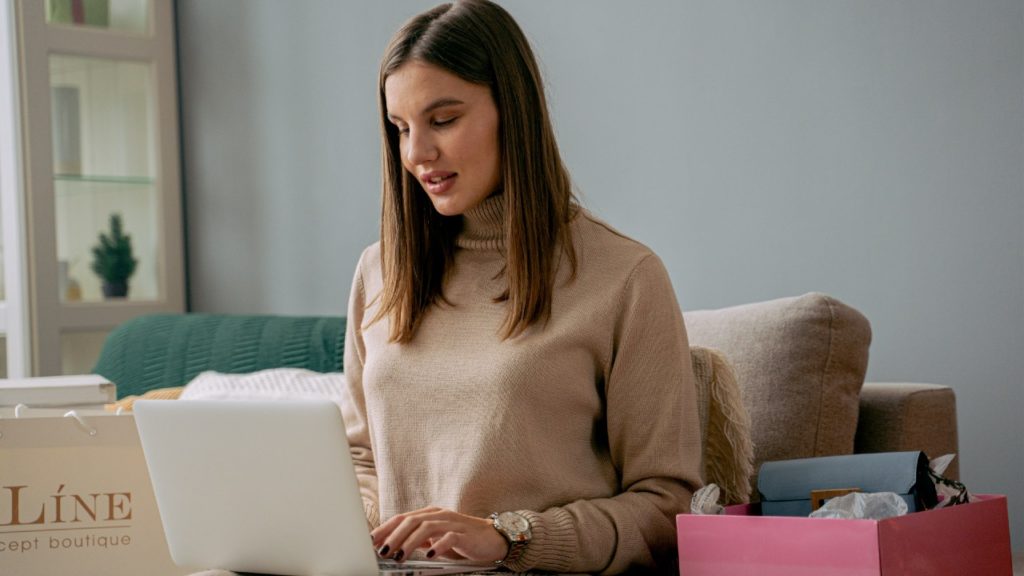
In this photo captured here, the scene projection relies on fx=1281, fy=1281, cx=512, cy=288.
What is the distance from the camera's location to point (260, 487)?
48.5 inches

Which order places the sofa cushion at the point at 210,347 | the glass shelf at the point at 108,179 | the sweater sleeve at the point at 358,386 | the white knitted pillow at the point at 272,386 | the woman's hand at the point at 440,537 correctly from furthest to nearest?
the glass shelf at the point at 108,179 < the sofa cushion at the point at 210,347 < the white knitted pillow at the point at 272,386 < the sweater sleeve at the point at 358,386 < the woman's hand at the point at 440,537

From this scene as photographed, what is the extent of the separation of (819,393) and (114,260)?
2165 mm

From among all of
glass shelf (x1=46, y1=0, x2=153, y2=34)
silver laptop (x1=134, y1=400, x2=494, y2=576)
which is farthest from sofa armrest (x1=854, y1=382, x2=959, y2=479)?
glass shelf (x1=46, y1=0, x2=153, y2=34)

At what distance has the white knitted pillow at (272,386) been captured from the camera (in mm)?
2096

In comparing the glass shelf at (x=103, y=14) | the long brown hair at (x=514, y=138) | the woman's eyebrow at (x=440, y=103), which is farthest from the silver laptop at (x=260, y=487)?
the glass shelf at (x=103, y=14)

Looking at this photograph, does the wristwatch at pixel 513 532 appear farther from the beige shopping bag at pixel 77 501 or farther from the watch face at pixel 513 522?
the beige shopping bag at pixel 77 501

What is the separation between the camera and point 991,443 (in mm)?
1662

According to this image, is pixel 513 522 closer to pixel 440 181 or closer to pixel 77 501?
pixel 440 181

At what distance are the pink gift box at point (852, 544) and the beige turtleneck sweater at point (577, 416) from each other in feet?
0.39

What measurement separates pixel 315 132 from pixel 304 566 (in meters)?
Result: 1.79

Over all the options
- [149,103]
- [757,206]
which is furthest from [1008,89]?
[149,103]

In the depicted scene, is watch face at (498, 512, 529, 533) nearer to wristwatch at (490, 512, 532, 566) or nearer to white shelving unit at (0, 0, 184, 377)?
wristwatch at (490, 512, 532, 566)

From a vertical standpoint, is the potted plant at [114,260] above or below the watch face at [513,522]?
above

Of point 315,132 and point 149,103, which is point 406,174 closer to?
point 315,132
